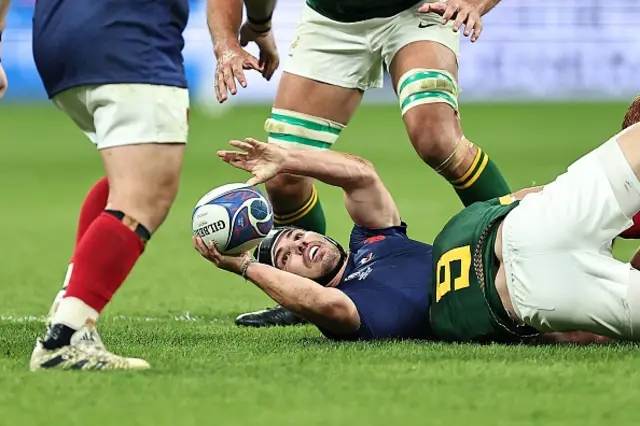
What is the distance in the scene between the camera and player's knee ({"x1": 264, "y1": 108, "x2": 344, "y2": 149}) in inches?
243

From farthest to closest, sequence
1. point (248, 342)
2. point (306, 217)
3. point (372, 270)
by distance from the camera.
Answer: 1. point (306, 217)
2. point (372, 270)
3. point (248, 342)

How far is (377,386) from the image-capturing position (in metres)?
3.99

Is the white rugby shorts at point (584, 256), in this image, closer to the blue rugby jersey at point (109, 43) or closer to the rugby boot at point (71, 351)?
the blue rugby jersey at point (109, 43)

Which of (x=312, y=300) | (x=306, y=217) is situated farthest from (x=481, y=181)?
(x=312, y=300)

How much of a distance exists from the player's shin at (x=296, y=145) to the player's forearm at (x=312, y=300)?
3.91 feet

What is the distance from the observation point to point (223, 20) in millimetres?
5828

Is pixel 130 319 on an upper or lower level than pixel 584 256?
lower

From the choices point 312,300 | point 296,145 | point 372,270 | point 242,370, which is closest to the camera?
point 242,370

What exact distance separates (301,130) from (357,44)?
476mm

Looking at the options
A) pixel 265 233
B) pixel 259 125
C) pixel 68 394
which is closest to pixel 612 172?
pixel 265 233

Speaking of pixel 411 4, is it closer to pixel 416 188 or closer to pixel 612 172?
pixel 612 172

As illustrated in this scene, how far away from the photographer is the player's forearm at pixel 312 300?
4.97 metres

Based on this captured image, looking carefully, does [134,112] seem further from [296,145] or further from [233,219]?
[296,145]

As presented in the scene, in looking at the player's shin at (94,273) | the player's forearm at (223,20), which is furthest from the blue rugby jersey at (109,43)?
the player's forearm at (223,20)
